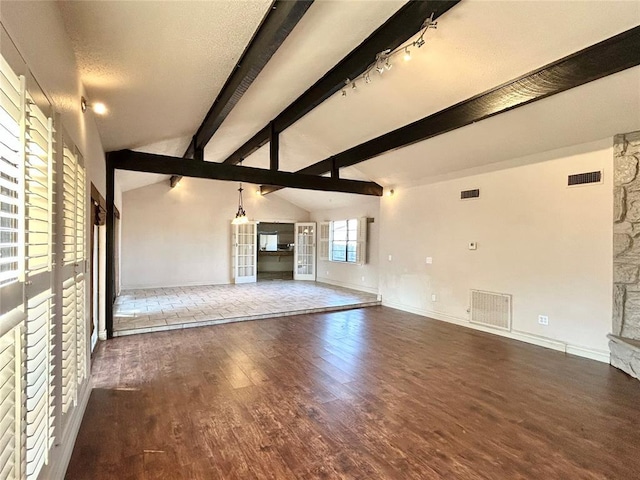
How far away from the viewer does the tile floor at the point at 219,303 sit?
5359mm

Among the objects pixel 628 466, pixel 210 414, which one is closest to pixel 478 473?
pixel 628 466

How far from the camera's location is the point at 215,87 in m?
3.21

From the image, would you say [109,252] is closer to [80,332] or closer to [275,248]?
[80,332]

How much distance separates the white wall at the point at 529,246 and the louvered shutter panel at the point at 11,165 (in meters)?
5.27

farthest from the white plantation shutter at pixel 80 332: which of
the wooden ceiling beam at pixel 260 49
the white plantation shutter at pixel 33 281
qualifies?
the wooden ceiling beam at pixel 260 49

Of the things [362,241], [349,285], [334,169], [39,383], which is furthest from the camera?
[349,285]

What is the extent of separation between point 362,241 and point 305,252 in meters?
2.90

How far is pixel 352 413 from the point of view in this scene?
2730 mm

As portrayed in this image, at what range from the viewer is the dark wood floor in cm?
211

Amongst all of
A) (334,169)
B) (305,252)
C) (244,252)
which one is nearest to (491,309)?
(334,169)

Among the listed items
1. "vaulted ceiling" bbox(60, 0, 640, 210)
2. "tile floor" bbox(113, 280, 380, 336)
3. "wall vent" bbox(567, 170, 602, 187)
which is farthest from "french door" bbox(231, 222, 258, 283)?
"wall vent" bbox(567, 170, 602, 187)

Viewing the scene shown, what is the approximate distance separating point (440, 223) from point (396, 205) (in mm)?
1230

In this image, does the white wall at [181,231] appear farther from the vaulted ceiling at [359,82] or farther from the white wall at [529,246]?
the white wall at [529,246]

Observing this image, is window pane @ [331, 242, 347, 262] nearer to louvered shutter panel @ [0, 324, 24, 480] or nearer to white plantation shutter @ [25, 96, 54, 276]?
white plantation shutter @ [25, 96, 54, 276]
